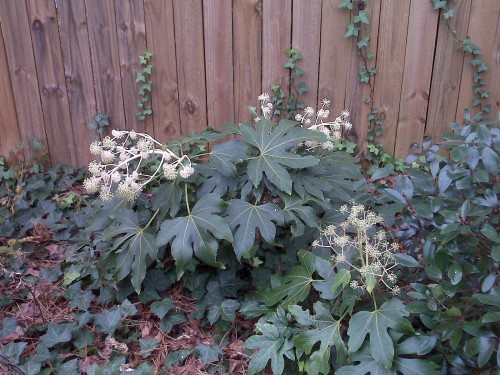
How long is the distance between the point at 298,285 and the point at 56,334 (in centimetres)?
104

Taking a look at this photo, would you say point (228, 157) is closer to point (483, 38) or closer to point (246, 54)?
point (246, 54)

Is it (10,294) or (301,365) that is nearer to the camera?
(301,365)

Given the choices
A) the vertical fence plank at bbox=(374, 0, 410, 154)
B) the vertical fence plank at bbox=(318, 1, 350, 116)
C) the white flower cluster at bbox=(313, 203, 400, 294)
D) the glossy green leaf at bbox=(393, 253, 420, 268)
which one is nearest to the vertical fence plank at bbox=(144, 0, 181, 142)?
the vertical fence plank at bbox=(318, 1, 350, 116)

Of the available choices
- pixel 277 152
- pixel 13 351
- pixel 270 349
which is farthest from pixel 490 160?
pixel 13 351

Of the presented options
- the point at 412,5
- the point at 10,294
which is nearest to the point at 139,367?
the point at 10,294

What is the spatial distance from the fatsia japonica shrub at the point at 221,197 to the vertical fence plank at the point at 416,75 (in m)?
1.01

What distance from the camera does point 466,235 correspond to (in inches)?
56.4

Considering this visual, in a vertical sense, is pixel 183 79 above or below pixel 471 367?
above

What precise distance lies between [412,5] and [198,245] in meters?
1.98

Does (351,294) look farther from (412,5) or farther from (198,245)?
(412,5)

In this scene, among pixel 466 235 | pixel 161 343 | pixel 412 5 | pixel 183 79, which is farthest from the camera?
pixel 183 79

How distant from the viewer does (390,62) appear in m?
2.92

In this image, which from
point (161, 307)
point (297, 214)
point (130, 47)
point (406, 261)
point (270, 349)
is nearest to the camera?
point (406, 261)

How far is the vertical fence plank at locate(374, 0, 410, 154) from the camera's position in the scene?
2820 millimetres
